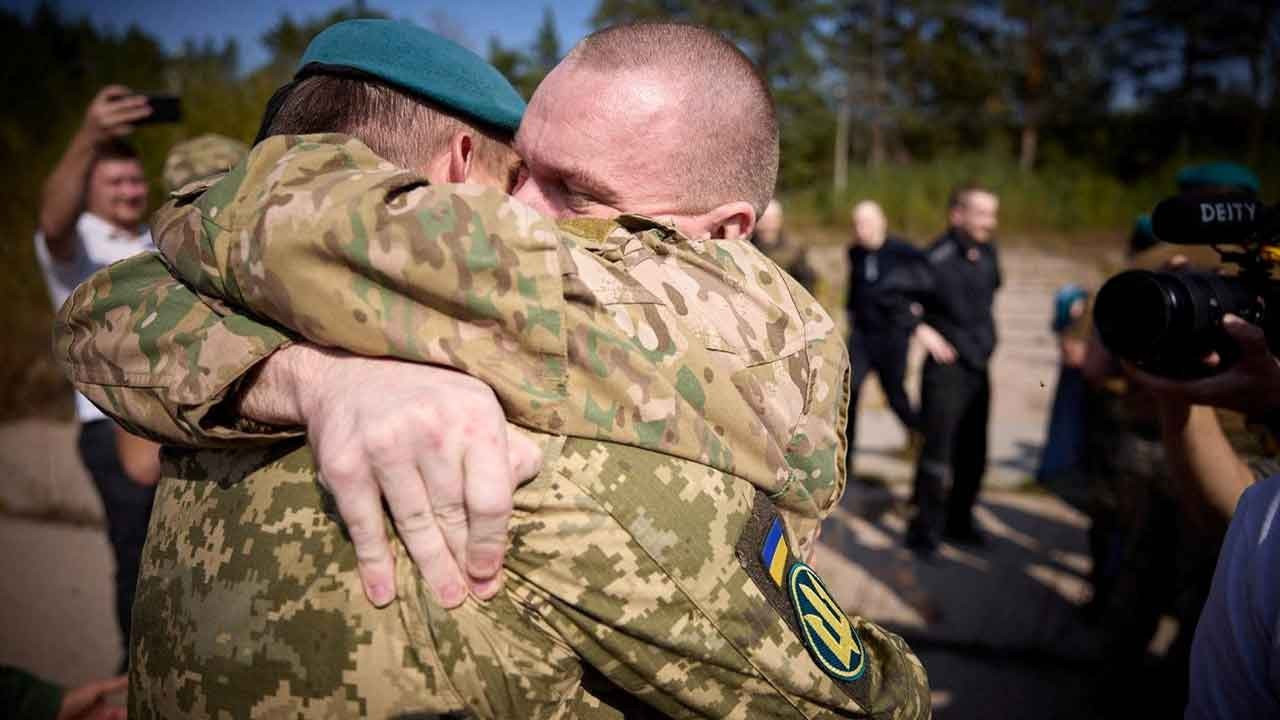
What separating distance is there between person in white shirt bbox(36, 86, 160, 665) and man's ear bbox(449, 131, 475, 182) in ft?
7.45

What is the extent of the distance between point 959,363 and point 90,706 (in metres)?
4.57

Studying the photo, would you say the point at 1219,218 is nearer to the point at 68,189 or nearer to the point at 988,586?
the point at 988,586

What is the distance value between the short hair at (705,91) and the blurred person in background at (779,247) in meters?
5.12

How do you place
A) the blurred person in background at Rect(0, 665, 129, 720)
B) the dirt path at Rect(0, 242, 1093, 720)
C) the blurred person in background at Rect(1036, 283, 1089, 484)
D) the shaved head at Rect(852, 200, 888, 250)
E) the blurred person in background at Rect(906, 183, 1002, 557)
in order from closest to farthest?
the blurred person in background at Rect(0, 665, 129, 720)
the dirt path at Rect(0, 242, 1093, 720)
the blurred person in background at Rect(1036, 283, 1089, 484)
the blurred person in background at Rect(906, 183, 1002, 557)
the shaved head at Rect(852, 200, 888, 250)

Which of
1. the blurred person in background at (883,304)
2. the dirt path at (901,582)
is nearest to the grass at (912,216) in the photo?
the dirt path at (901,582)

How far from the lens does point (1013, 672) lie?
343cm

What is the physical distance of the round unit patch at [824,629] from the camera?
3.17ft

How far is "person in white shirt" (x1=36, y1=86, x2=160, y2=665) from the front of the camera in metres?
2.90

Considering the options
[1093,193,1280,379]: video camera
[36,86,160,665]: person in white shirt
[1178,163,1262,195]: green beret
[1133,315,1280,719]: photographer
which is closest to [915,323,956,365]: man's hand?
[1178,163,1262,195]: green beret

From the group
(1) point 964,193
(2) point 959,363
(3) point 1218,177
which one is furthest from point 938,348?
(3) point 1218,177

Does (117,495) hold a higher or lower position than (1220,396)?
lower

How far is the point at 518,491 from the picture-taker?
843mm

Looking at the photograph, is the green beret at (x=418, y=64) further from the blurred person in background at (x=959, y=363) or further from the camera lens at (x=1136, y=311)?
the blurred person in background at (x=959, y=363)

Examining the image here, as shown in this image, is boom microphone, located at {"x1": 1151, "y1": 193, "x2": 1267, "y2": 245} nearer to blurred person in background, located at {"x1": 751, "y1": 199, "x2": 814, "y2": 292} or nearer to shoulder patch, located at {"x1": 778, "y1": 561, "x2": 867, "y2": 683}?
shoulder patch, located at {"x1": 778, "y1": 561, "x2": 867, "y2": 683}
